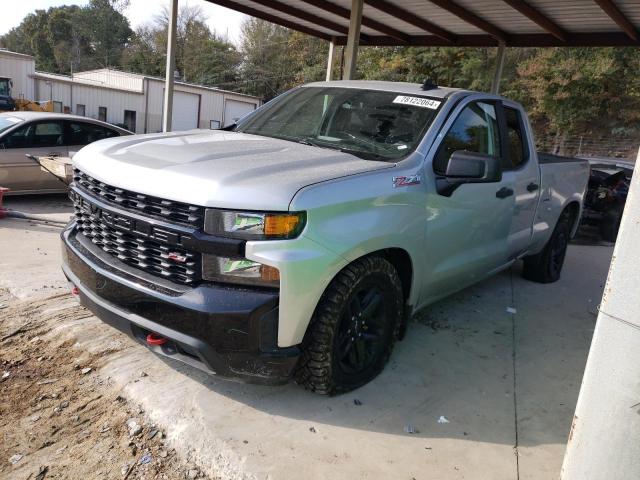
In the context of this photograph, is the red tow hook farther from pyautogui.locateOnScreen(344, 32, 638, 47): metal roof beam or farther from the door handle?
pyautogui.locateOnScreen(344, 32, 638, 47): metal roof beam

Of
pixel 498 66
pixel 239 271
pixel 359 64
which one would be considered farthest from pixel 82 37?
pixel 239 271

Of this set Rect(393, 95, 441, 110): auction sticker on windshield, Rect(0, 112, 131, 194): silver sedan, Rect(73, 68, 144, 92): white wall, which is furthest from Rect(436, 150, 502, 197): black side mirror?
Rect(73, 68, 144, 92): white wall

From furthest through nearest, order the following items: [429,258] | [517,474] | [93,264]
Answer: [429,258] → [93,264] → [517,474]

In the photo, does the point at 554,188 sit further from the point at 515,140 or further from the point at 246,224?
the point at 246,224

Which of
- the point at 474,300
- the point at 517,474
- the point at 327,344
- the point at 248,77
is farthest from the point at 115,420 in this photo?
the point at 248,77

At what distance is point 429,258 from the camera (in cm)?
359

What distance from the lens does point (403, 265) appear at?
3.49 m

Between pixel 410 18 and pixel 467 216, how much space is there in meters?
6.53

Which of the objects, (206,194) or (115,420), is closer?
(206,194)

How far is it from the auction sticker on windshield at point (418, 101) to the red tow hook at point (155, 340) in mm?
2298

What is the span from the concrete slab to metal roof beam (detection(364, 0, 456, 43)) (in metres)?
5.90

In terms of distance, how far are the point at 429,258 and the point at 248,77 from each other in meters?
50.0

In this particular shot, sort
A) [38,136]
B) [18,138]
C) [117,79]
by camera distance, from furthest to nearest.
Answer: [117,79]
[38,136]
[18,138]

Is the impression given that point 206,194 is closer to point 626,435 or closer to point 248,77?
point 626,435
